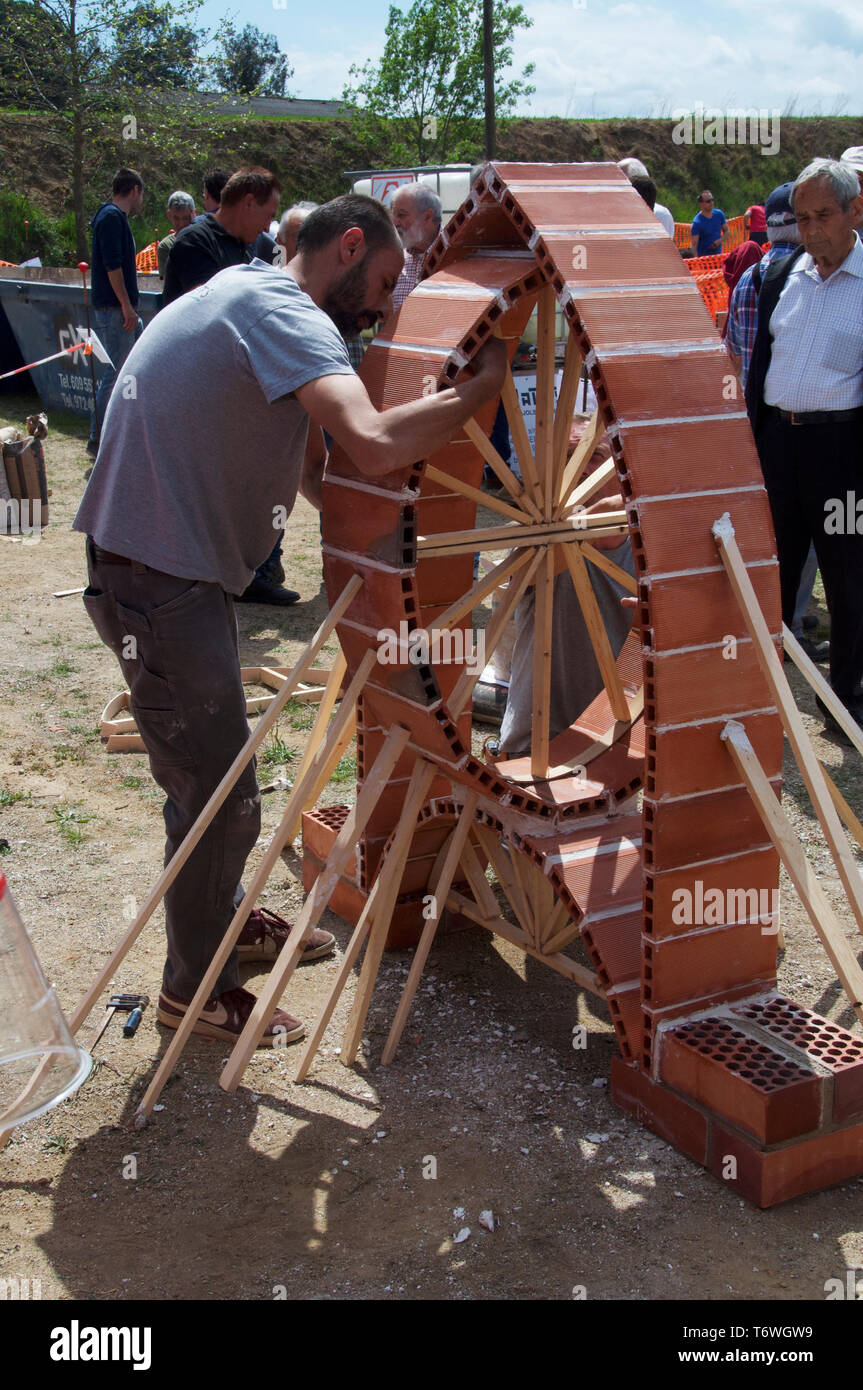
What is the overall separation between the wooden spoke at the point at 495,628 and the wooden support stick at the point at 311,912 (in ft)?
0.84

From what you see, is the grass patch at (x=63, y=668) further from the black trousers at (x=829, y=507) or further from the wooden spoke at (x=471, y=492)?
the black trousers at (x=829, y=507)

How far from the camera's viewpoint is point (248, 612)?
7.34 metres

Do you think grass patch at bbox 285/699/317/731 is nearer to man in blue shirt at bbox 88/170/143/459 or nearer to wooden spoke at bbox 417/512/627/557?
wooden spoke at bbox 417/512/627/557

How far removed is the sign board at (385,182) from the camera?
1459cm

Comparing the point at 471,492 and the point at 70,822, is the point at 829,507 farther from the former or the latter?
the point at 70,822

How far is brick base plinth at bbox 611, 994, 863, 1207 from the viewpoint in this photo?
276 centimetres

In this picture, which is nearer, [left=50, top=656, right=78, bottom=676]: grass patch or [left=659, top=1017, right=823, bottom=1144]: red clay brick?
[left=659, top=1017, right=823, bottom=1144]: red clay brick

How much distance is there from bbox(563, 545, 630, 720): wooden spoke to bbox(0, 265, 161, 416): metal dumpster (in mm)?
8734

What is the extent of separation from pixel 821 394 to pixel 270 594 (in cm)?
351

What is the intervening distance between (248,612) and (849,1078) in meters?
5.15


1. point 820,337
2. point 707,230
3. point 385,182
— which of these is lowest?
point 820,337

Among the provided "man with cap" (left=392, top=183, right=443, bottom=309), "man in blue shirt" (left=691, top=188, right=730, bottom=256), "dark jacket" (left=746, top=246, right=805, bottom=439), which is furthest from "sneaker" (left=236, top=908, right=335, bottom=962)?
"man in blue shirt" (left=691, top=188, right=730, bottom=256)

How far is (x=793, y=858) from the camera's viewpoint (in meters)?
2.87

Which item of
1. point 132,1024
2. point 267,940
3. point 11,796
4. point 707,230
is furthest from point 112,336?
point 707,230
